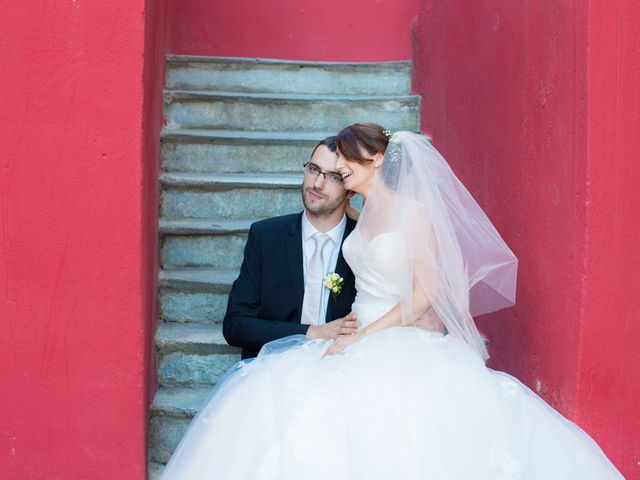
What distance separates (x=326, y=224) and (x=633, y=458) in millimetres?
1613

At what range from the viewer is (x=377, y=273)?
3.31 m

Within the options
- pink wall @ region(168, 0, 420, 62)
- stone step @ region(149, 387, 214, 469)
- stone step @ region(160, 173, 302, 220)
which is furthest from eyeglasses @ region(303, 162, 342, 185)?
pink wall @ region(168, 0, 420, 62)

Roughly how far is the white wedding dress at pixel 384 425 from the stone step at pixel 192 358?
2.48ft

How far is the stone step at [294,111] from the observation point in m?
5.00

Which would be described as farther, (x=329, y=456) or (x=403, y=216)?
(x=403, y=216)

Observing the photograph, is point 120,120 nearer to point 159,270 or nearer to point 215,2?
point 159,270

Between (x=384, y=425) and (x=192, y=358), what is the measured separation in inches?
56.2

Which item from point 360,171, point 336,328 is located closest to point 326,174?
point 360,171

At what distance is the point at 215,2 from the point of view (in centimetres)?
583

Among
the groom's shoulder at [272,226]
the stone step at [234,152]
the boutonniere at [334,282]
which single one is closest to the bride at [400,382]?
the boutonniere at [334,282]

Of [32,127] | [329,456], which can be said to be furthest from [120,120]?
[329,456]

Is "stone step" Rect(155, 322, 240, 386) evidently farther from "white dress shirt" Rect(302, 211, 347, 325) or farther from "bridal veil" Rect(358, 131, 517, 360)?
"bridal veil" Rect(358, 131, 517, 360)

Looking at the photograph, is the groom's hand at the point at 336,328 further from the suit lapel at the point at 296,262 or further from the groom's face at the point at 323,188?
the groom's face at the point at 323,188

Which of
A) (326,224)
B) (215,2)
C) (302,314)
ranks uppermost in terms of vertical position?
Result: (215,2)
